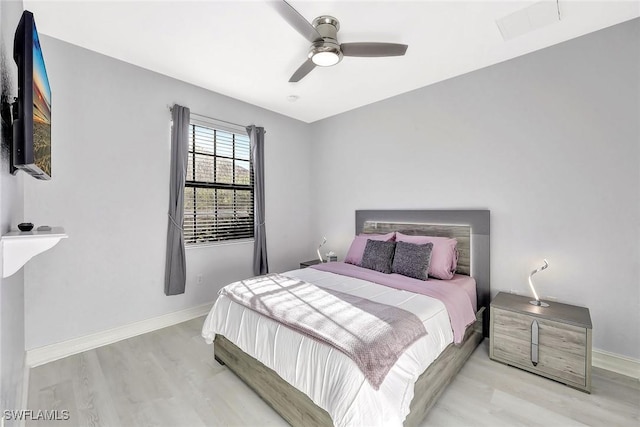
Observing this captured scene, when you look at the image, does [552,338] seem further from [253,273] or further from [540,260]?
[253,273]

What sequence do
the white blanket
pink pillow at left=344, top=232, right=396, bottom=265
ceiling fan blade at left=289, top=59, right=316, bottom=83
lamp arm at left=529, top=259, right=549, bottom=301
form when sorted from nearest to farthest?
the white blanket → ceiling fan blade at left=289, top=59, right=316, bottom=83 → lamp arm at left=529, top=259, right=549, bottom=301 → pink pillow at left=344, top=232, right=396, bottom=265

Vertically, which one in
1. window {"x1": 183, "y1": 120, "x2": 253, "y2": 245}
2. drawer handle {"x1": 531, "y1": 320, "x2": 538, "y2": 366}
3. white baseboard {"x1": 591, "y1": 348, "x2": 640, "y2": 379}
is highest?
window {"x1": 183, "y1": 120, "x2": 253, "y2": 245}

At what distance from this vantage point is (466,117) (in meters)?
3.03

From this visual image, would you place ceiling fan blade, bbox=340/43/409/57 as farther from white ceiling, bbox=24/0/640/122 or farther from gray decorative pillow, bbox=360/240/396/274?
gray decorative pillow, bbox=360/240/396/274

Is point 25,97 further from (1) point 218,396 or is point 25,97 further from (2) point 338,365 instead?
(1) point 218,396

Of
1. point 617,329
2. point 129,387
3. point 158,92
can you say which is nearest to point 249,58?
point 158,92

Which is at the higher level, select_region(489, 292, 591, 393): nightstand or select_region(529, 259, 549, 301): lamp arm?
select_region(529, 259, 549, 301): lamp arm

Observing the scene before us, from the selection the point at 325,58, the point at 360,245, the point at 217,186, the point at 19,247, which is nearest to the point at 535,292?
the point at 360,245

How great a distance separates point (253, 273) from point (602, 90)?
4.19 metres

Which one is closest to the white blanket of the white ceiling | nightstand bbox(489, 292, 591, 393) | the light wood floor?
the light wood floor

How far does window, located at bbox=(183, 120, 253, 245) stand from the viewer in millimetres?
3381

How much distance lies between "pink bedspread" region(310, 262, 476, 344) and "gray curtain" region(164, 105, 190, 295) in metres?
1.83

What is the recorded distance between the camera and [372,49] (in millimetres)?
2121

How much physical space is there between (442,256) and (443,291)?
1.78ft
